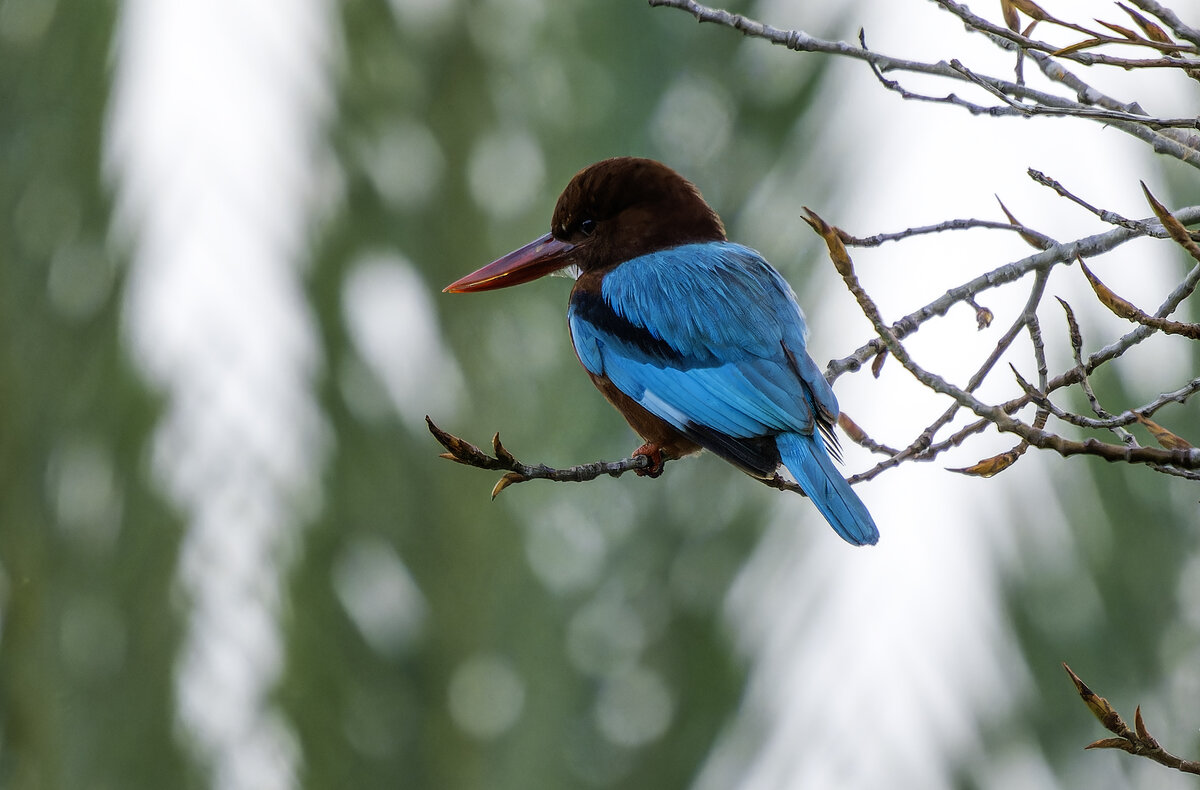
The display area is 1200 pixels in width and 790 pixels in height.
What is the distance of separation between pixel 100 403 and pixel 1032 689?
3.03 meters

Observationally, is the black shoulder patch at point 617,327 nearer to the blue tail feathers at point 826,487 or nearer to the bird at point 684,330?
the bird at point 684,330

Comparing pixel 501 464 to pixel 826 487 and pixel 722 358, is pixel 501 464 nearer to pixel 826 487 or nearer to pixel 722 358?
pixel 826 487

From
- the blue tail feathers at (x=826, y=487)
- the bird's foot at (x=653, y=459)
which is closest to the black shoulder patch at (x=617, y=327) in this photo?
the bird's foot at (x=653, y=459)

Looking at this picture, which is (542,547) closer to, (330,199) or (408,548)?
(408,548)

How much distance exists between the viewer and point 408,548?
4.05m

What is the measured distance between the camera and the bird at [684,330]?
82.2 inches

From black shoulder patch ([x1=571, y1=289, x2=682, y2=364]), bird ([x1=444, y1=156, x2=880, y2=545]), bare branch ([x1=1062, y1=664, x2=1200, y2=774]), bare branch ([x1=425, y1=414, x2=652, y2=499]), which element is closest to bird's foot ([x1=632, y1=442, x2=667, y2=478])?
bird ([x1=444, y1=156, x2=880, y2=545])

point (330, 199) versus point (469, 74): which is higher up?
point (469, 74)

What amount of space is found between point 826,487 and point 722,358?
389 millimetres

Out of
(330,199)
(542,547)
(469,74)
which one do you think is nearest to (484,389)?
(542,547)

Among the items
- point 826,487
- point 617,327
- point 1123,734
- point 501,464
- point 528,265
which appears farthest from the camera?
point 528,265

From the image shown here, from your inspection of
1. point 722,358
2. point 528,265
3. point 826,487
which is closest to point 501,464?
point 826,487

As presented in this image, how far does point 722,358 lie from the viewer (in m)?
2.24

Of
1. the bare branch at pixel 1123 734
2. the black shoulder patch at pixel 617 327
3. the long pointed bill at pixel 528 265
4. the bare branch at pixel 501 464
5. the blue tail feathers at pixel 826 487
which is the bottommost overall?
the long pointed bill at pixel 528 265
